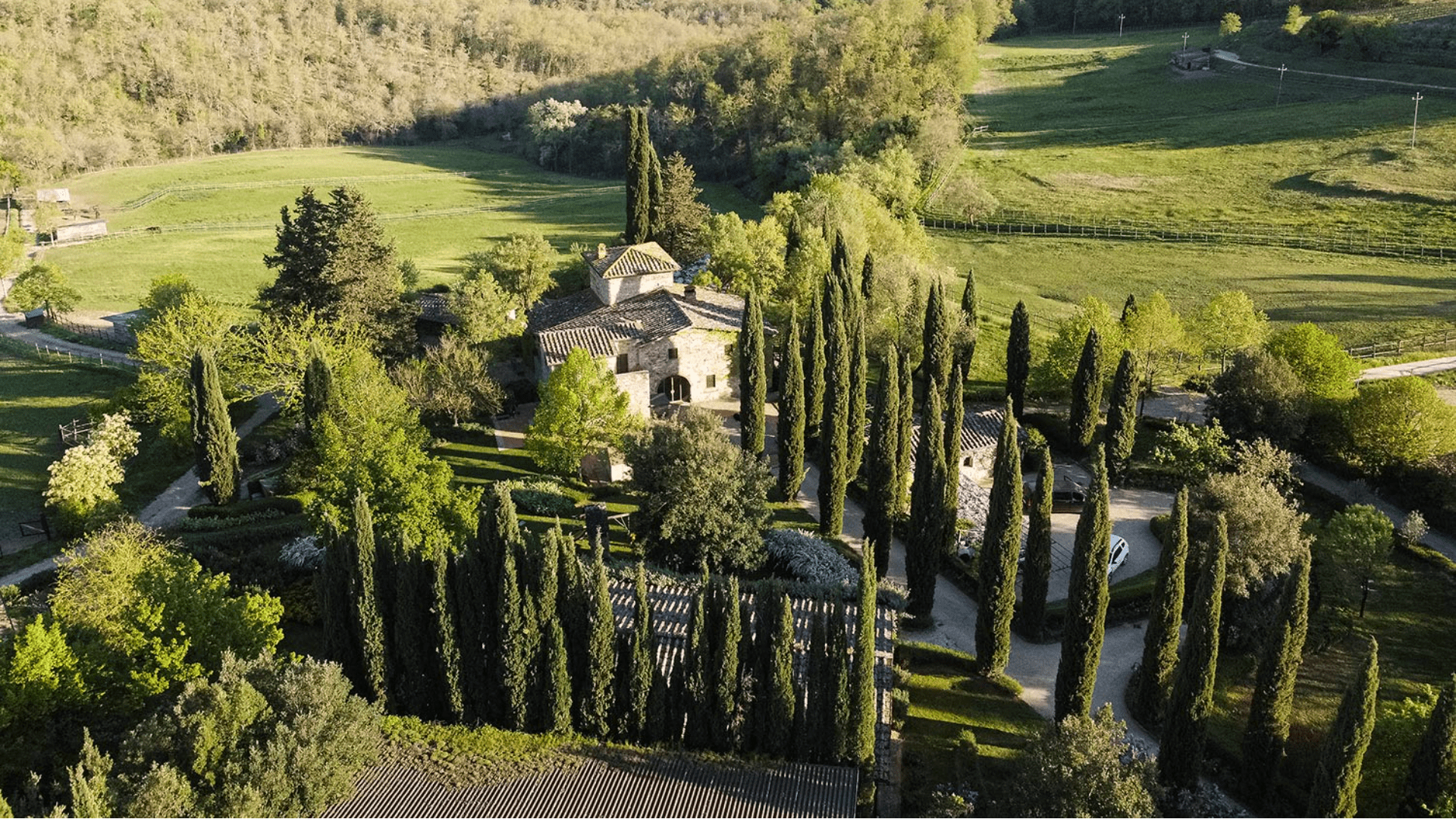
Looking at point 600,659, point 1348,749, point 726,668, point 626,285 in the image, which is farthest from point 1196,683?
point 626,285

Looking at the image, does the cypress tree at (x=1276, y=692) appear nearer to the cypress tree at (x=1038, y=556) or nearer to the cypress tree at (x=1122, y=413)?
the cypress tree at (x=1038, y=556)

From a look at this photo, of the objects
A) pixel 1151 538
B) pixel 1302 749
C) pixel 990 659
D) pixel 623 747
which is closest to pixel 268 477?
pixel 623 747

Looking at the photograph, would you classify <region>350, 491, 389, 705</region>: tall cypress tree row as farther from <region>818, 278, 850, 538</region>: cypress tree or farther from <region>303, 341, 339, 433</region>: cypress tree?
<region>818, 278, 850, 538</region>: cypress tree

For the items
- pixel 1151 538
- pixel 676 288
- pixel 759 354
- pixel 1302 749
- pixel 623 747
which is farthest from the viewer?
pixel 676 288

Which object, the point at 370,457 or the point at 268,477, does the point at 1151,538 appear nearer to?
the point at 370,457

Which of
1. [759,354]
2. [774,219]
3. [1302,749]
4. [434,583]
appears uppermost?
[774,219]

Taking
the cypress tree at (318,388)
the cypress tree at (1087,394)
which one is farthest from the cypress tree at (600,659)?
the cypress tree at (1087,394)
